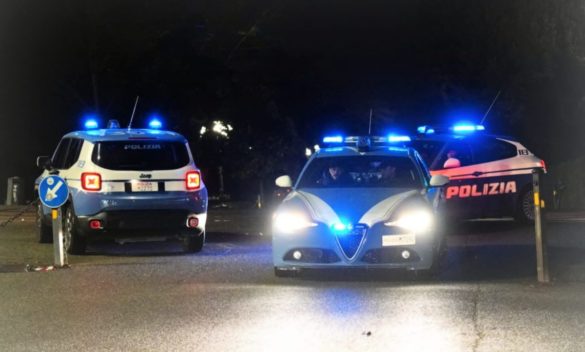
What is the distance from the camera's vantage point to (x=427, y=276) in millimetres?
9992

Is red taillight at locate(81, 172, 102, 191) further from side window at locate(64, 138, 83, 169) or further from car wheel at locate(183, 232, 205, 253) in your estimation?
car wheel at locate(183, 232, 205, 253)

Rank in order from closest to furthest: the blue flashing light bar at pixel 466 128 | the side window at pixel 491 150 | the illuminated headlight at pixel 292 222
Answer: the illuminated headlight at pixel 292 222
the side window at pixel 491 150
the blue flashing light bar at pixel 466 128

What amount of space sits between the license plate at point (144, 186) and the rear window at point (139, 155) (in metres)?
0.22

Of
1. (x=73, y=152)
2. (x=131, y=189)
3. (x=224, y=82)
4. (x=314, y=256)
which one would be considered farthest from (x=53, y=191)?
(x=224, y=82)

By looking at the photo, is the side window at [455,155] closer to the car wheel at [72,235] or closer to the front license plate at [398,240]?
the front license plate at [398,240]

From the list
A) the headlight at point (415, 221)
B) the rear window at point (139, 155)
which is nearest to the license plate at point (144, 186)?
the rear window at point (139, 155)

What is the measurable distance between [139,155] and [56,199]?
1595 mm

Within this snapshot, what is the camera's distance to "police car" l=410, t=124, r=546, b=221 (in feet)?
48.2

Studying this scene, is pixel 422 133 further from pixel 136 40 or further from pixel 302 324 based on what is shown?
pixel 136 40

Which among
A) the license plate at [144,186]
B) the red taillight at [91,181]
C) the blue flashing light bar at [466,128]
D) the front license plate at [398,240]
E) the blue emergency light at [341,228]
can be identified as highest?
the blue flashing light bar at [466,128]

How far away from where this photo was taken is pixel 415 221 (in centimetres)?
976

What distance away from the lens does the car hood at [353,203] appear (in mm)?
9695

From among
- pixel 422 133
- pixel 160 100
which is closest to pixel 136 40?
pixel 160 100

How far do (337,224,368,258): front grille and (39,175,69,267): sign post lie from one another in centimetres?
381
